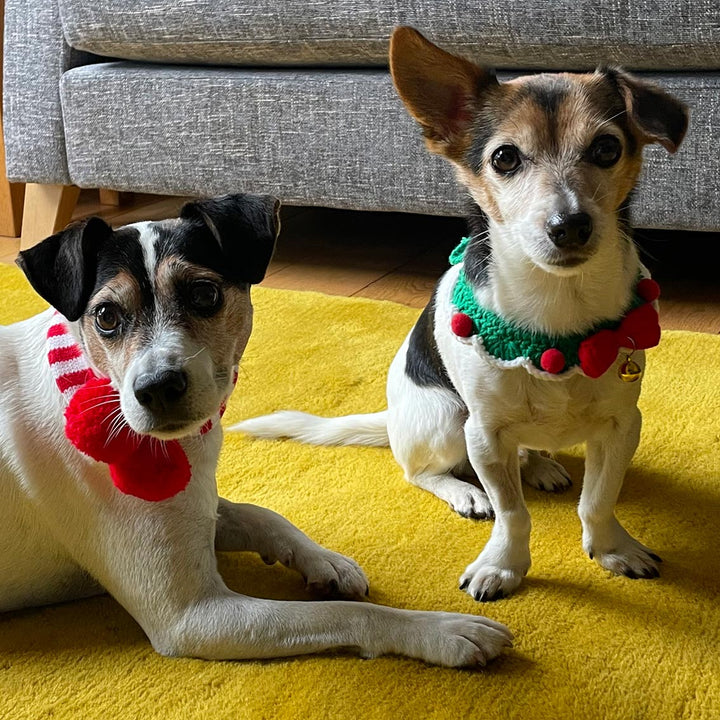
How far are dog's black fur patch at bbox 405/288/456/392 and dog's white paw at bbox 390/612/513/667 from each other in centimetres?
45

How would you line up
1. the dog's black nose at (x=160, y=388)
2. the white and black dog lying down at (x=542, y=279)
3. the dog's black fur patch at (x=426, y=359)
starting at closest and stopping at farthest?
the dog's black nose at (x=160, y=388), the white and black dog lying down at (x=542, y=279), the dog's black fur patch at (x=426, y=359)

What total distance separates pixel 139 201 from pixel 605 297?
121 inches

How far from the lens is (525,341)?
1446 mm

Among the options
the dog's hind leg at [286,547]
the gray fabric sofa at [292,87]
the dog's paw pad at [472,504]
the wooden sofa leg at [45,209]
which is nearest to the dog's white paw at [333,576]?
the dog's hind leg at [286,547]

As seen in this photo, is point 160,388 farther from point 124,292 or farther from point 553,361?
point 553,361

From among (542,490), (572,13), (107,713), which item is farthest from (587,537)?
(572,13)

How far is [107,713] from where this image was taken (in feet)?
4.32

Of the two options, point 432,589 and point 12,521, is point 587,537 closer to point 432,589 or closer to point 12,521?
point 432,589

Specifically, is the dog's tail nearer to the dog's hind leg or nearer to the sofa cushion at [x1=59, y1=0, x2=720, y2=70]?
the dog's hind leg

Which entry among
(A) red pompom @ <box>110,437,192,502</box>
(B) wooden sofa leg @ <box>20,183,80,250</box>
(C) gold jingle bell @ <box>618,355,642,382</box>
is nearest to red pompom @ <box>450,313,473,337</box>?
(C) gold jingle bell @ <box>618,355,642,382</box>

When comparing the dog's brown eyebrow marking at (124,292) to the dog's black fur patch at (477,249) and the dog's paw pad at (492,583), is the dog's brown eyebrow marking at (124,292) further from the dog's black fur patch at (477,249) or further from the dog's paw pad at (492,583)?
the dog's paw pad at (492,583)

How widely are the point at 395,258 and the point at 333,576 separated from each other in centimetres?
182

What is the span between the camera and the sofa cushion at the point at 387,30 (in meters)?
2.23

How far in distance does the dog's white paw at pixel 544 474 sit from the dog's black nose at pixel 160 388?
819 millimetres
